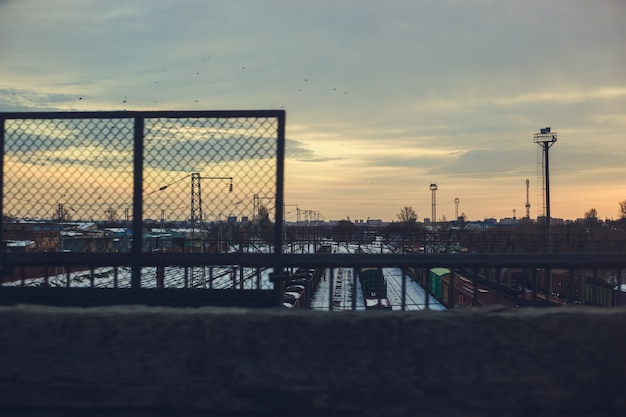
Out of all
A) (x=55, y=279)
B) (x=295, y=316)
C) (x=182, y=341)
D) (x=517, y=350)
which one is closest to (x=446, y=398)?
(x=517, y=350)

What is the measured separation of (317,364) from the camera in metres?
3.38

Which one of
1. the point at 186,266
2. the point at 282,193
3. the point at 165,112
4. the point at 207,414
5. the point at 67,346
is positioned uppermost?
the point at 165,112

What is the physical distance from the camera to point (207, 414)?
332 centimetres

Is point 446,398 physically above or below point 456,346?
below

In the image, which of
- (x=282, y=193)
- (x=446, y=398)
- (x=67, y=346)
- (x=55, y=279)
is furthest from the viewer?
(x=55, y=279)

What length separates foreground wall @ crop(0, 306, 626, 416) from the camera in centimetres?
329

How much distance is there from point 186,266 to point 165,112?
1341mm

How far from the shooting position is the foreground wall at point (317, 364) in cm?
329

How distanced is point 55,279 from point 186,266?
1.30 meters

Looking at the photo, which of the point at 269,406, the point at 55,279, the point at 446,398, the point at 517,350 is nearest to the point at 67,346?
the point at 269,406

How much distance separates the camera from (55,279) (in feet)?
17.2

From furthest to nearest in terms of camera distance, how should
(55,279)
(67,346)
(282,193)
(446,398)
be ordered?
(55,279)
(282,193)
(67,346)
(446,398)

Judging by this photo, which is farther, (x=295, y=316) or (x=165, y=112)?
(x=165, y=112)

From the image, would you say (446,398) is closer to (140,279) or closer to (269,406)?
(269,406)
